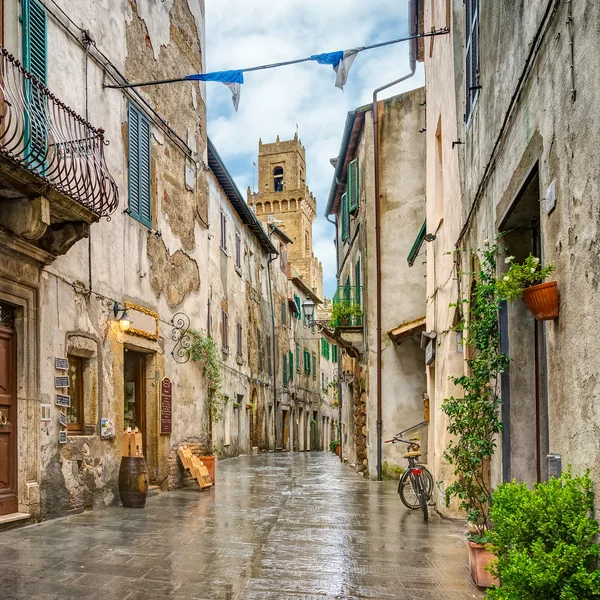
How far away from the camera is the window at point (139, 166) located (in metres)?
11.2

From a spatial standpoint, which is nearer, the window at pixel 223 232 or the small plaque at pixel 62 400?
the small plaque at pixel 62 400

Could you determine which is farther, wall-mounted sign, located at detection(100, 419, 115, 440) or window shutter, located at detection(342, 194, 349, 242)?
window shutter, located at detection(342, 194, 349, 242)

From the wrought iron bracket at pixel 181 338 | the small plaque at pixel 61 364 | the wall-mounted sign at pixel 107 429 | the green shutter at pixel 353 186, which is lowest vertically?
the wall-mounted sign at pixel 107 429

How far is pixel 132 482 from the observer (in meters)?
9.80

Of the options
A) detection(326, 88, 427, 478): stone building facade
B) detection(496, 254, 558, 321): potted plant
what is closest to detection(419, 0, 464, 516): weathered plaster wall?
detection(326, 88, 427, 478): stone building facade

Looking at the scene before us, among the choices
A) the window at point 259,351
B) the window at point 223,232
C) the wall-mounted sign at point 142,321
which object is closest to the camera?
the wall-mounted sign at point 142,321

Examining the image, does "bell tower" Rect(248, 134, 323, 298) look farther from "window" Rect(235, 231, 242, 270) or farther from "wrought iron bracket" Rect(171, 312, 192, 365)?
"wrought iron bracket" Rect(171, 312, 192, 365)

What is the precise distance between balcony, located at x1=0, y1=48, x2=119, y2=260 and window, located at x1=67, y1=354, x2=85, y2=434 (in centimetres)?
172

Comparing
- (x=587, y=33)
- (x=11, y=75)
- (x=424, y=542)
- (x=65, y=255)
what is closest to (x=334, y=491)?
(x=424, y=542)

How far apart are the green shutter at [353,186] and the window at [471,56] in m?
9.72

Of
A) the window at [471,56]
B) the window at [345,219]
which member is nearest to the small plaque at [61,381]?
the window at [471,56]

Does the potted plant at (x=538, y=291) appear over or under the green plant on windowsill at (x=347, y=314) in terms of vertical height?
under

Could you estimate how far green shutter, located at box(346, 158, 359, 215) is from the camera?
1771 centimetres

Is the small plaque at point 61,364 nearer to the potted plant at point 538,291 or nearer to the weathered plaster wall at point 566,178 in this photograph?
the weathered plaster wall at point 566,178
